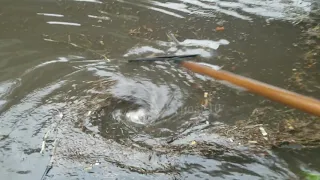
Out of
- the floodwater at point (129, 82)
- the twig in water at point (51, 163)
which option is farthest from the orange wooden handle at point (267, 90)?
the twig in water at point (51, 163)

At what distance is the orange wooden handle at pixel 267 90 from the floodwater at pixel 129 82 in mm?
148

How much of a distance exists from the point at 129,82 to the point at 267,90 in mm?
1739

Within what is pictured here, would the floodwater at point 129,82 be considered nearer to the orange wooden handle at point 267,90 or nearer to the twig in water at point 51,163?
the twig in water at point 51,163

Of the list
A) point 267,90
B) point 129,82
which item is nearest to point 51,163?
point 129,82

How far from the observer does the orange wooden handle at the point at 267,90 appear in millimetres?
3629

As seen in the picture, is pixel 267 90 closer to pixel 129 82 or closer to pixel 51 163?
pixel 129 82

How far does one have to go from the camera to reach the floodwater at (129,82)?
352cm

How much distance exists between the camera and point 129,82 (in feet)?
15.6

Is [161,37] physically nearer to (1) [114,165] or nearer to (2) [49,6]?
(2) [49,6]

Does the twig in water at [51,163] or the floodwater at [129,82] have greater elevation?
the floodwater at [129,82]

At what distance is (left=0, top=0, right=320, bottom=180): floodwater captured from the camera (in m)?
3.52

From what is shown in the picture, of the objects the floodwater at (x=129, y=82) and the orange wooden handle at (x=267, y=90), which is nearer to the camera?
the floodwater at (x=129, y=82)

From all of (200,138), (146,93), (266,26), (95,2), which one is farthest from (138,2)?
(200,138)

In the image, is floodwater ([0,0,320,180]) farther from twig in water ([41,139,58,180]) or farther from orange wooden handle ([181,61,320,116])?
orange wooden handle ([181,61,320,116])
